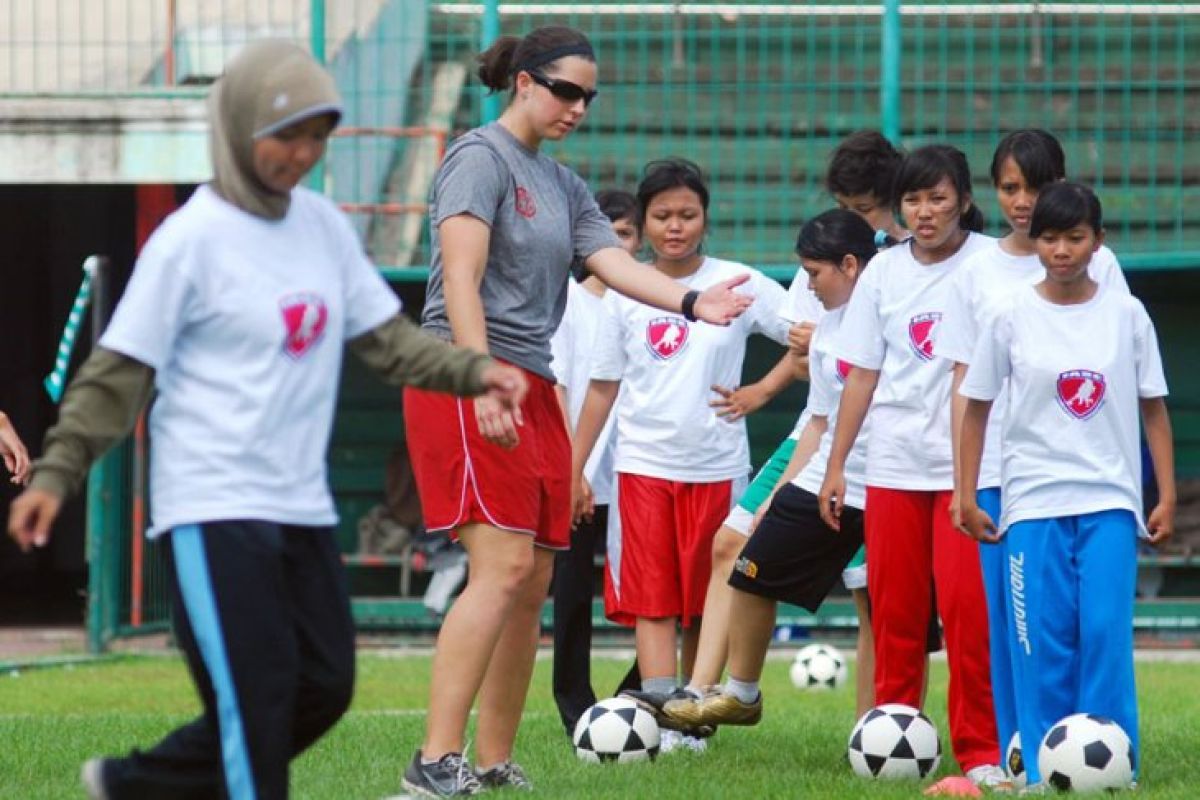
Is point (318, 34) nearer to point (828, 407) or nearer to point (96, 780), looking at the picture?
point (828, 407)

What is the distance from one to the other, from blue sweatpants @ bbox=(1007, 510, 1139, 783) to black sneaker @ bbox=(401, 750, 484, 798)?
167cm

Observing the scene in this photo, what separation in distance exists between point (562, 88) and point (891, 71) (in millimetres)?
8369

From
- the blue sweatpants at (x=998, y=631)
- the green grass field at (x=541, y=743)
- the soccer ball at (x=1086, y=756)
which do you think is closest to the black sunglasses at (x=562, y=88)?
the blue sweatpants at (x=998, y=631)

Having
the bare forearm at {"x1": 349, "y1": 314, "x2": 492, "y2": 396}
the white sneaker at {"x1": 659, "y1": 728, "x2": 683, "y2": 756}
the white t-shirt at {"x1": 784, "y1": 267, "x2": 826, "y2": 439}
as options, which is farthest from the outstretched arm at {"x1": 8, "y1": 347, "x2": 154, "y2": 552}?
the white t-shirt at {"x1": 784, "y1": 267, "x2": 826, "y2": 439}

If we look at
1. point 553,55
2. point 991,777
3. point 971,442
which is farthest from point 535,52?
point 991,777

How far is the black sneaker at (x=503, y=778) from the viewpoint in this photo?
22.8ft

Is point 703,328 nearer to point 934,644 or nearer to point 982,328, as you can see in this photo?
point 934,644

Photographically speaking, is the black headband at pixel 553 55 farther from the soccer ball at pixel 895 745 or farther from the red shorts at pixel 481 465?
the soccer ball at pixel 895 745

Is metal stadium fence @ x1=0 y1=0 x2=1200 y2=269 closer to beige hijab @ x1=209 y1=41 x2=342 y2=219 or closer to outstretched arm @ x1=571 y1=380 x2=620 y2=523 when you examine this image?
outstretched arm @ x1=571 y1=380 x2=620 y2=523

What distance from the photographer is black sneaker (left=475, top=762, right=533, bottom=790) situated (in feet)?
22.8

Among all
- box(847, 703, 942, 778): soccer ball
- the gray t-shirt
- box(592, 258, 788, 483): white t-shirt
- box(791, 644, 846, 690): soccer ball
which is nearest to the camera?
the gray t-shirt

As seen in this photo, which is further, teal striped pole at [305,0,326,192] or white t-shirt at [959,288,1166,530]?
teal striped pole at [305,0,326,192]

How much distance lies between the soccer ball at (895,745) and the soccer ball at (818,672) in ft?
15.3

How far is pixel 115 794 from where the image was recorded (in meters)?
5.09
